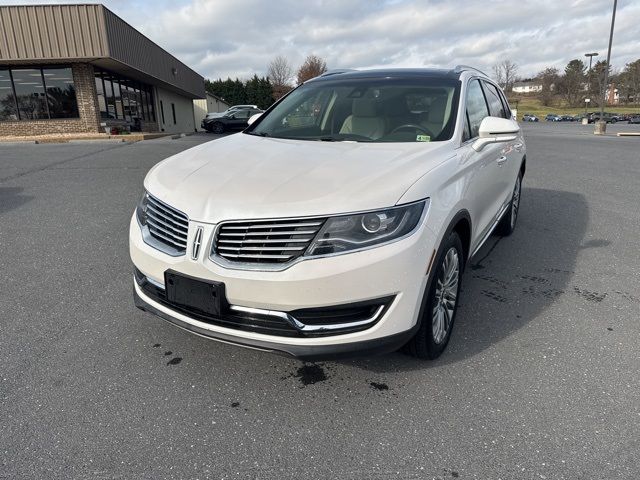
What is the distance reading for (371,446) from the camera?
2.13 meters

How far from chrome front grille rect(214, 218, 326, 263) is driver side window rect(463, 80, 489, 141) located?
177 cm

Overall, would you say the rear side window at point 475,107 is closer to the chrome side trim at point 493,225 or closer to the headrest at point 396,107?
the headrest at point 396,107

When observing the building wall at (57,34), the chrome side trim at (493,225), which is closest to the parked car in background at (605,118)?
the building wall at (57,34)

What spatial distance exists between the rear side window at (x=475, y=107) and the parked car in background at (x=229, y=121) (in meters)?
22.3

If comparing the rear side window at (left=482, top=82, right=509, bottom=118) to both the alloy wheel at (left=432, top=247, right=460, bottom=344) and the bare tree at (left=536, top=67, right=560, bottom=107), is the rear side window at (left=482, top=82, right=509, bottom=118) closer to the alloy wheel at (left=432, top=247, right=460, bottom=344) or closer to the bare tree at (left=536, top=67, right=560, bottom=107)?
the alloy wheel at (left=432, top=247, right=460, bottom=344)

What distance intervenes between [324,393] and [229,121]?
24.6 metres

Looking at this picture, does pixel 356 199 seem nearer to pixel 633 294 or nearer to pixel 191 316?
pixel 191 316

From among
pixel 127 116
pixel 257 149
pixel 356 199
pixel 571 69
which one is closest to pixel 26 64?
pixel 127 116

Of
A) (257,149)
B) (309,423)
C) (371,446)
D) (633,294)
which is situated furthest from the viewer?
(633,294)

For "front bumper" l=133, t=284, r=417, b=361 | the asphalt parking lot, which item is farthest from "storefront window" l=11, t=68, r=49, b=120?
"front bumper" l=133, t=284, r=417, b=361

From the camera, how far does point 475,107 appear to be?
368 cm

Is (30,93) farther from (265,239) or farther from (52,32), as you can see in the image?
(265,239)

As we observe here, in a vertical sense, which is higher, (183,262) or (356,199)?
(356,199)

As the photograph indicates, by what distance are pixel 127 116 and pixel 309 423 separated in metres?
23.8
